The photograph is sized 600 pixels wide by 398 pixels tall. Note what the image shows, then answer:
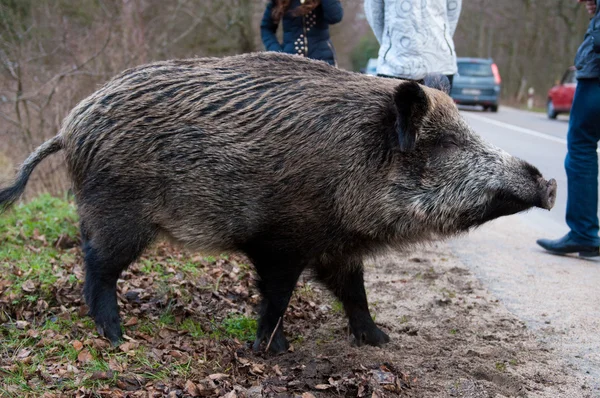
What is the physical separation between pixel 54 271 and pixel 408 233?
107 inches

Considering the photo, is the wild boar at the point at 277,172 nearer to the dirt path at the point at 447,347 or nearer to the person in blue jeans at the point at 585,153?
the dirt path at the point at 447,347

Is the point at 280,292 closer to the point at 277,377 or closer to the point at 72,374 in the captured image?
the point at 277,377

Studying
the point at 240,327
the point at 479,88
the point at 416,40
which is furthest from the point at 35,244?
the point at 479,88

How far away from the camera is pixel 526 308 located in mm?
4969

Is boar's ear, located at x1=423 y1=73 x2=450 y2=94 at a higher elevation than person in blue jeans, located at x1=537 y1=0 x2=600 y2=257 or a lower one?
higher

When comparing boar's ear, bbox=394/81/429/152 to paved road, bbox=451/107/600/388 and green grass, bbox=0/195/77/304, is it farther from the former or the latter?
green grass, bbox=0/195/77/304

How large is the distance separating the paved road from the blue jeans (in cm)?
30

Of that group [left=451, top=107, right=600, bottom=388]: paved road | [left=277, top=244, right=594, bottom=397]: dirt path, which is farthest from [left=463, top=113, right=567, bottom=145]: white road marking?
[left=277, top=244, right=594, bottom=397]: dirt path

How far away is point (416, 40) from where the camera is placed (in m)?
5.52

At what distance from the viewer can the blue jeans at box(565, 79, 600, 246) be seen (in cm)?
586

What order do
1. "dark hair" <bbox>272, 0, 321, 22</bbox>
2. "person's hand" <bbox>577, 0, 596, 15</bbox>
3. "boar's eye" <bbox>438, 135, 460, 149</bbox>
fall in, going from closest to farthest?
"boar's eye" <bbox>438, 135, 460, 149</bbox> → "person's hand" <bbox>577, 0, 596, 15</bbox> → "dark hair" <bbox>272, 0, 321, 22</bbox>

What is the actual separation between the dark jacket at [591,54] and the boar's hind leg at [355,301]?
2.75 m

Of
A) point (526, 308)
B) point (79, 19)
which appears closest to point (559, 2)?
point (79, 19)

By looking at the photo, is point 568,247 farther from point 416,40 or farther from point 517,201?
point 517,201
